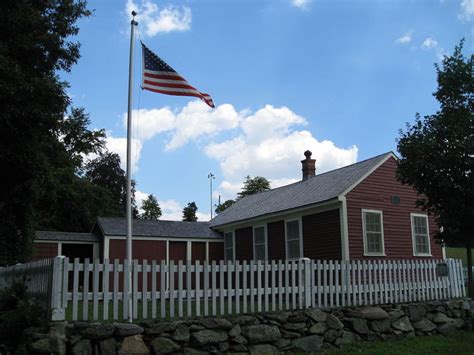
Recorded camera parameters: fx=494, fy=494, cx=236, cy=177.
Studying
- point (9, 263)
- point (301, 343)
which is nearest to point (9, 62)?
point (9, 263)

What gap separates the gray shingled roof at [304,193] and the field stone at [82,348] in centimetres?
1099

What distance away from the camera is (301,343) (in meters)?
8.49

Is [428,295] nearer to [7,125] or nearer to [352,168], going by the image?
[352,168]

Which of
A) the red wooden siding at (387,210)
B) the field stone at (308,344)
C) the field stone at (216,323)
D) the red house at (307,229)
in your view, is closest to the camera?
the field stone at (216,323)

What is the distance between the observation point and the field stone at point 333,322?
29.5 ft

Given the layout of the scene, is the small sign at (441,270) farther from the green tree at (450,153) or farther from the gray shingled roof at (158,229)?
the gray shingled roof at (158,229)

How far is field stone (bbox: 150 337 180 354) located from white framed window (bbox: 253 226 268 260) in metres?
12.6

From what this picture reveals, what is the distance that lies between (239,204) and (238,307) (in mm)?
17161

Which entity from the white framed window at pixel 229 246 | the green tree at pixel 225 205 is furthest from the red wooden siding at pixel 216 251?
the green tree at pixel 225 205

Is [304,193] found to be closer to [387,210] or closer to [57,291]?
[387,210]

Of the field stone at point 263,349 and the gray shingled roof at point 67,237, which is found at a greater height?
the gray shingled roof at point 67,237

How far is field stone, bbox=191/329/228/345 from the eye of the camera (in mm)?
7586

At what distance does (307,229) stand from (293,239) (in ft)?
3.00

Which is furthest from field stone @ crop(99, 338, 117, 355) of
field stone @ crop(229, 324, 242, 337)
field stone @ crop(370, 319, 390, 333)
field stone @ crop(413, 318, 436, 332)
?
field stone @ crop(413, 318, 436, 332)
